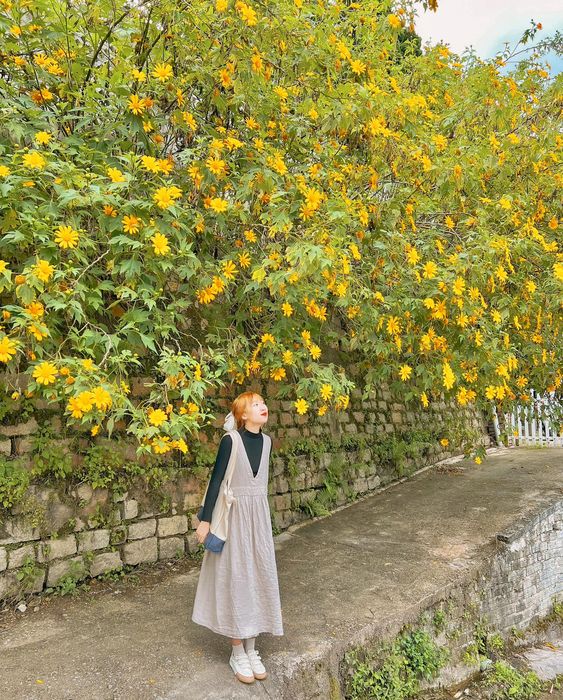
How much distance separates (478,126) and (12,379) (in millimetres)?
4382

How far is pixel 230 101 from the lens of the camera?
136 inches

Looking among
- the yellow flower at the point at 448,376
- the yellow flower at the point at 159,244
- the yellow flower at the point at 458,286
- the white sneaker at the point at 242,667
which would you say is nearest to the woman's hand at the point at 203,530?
the white sneaker at the point at 242,667

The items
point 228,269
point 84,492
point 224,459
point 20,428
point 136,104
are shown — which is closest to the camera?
point 224,459

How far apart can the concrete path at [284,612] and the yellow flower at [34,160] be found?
244cm

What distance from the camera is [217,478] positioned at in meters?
2.82

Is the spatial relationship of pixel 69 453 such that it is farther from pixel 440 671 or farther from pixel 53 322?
pixel 440 671

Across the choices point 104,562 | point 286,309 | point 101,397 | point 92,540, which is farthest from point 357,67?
point 104,562

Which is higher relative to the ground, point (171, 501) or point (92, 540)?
point (171, 501)

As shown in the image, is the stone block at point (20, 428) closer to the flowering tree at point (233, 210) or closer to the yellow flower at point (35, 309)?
the flowering tree at point (233, 210)

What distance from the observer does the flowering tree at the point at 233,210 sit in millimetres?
2756

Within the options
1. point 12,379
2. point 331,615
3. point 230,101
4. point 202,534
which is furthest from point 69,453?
point 230,101

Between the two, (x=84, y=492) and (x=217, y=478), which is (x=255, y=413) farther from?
(x=84, y=492)

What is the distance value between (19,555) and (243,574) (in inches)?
65.1

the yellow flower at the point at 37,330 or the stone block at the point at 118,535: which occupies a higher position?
the yellow flower at the point at 37,330
